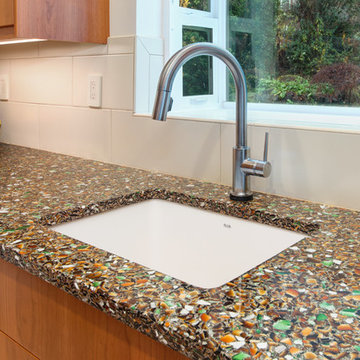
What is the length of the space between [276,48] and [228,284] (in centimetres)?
91

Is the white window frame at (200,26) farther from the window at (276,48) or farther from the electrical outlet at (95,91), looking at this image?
the electrical outlet at (95,91)

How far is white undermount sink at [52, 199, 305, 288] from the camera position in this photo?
1.06 metres

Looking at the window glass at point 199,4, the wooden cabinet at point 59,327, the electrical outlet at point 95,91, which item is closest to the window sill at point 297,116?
the electrical outlet at point 95,91

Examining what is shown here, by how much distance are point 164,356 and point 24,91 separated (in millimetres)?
1515

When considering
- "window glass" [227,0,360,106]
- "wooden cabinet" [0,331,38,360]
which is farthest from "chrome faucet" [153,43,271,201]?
"wooden cabinet" [0,331,38,360]

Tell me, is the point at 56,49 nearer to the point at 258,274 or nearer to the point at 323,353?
the point at 258,274

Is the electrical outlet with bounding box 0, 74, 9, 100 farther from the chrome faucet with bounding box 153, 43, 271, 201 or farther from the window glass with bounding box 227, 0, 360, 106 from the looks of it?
the chrome faucet with bounding box 153, 43, 271, 201

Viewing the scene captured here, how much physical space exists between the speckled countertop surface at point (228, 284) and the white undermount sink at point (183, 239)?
0.03 meters

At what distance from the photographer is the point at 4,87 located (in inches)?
78.1

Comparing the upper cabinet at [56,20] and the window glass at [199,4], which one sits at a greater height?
the window glass at [199,4]

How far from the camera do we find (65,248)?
0.83 meters

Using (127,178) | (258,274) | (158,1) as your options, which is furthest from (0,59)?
(258,274)

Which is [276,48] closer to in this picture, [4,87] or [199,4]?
[199,4]

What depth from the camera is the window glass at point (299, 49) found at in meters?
1.25
